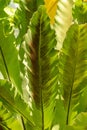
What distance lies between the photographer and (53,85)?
559 millimetres

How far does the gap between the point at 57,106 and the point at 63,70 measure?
109mm

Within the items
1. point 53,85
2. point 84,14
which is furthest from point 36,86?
point 84,14

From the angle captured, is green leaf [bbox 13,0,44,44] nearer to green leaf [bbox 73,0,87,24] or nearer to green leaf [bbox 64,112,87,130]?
green leaf [bbox 73,0,87,24]

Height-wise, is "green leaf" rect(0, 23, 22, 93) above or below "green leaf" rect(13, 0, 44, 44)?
below

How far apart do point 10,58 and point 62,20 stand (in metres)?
0.16

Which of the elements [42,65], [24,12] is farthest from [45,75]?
[24,12]

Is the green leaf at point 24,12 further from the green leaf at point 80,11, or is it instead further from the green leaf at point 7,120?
the green leaf at point 7,120

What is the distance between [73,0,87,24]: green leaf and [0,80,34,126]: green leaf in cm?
19

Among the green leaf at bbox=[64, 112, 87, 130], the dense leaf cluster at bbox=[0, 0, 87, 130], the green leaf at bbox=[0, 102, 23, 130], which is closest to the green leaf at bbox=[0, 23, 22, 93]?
the dense leaf cluster at bbox=[0, 0, 87, 130]

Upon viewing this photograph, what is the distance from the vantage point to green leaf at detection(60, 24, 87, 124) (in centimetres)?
50

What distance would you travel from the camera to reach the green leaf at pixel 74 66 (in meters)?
0.50

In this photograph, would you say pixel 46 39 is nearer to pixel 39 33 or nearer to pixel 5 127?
pixel 39 33

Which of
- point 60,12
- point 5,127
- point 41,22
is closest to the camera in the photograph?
point 41,22

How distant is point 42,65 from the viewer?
0.54m
